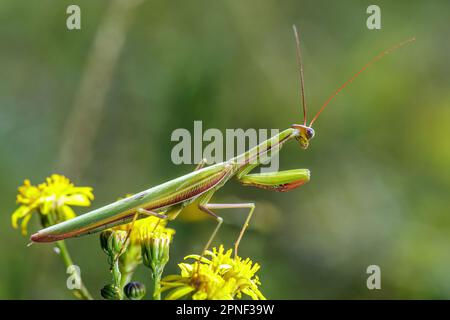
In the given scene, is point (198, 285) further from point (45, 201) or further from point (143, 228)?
point (45, 201)

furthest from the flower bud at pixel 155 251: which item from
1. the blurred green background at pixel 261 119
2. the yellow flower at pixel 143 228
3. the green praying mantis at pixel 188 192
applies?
the blurred green background at pixel 261 119

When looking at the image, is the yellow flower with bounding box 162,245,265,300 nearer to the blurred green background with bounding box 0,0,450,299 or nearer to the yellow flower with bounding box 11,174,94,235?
the yellow flower with bounding box 11,174,94,235

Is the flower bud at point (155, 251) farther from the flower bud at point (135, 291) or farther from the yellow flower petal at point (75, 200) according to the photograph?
the yellow flower petal at point (75, 200)

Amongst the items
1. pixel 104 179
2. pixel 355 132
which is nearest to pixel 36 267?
pixel 104 179

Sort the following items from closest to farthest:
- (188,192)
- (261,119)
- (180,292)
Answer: (180,292) < (188,192) < (261,119)

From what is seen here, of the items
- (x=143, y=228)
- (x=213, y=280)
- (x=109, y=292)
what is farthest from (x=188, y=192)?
(x=109, y=292)

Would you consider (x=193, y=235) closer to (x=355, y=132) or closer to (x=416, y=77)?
(x=355, y=132)
